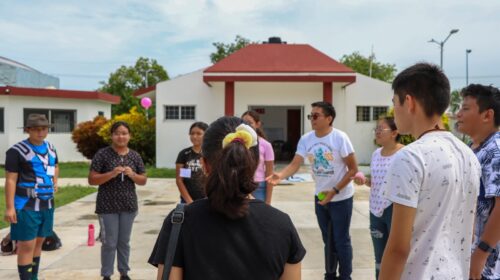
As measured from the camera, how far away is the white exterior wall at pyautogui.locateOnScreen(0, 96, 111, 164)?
19.3 m

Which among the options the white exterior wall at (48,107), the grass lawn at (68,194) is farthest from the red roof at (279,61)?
the white exterior wall at (48,107)

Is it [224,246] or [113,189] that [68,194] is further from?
[224,246]

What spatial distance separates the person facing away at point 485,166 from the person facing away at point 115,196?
3298 mm

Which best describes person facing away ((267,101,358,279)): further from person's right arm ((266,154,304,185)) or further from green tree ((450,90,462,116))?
green tree ((450,90,462,116))

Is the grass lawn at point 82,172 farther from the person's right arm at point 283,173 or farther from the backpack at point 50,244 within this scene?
the person's right arm at point 283,173

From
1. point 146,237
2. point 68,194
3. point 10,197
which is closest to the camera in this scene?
point 10,197

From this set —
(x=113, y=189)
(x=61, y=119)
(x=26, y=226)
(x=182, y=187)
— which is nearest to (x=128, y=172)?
(x=113, y=189)

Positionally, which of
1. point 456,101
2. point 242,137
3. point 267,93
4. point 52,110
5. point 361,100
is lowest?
point 242,137

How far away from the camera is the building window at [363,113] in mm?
18484

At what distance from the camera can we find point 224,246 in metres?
1.64

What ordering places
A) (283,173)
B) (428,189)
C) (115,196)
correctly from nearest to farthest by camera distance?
(428,189) → (115,196) → (283,173)

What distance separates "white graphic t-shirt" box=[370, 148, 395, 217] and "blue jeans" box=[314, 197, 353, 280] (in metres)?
0.47

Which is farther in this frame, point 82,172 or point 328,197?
point 82,172

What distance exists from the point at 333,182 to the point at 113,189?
7.43 ft
